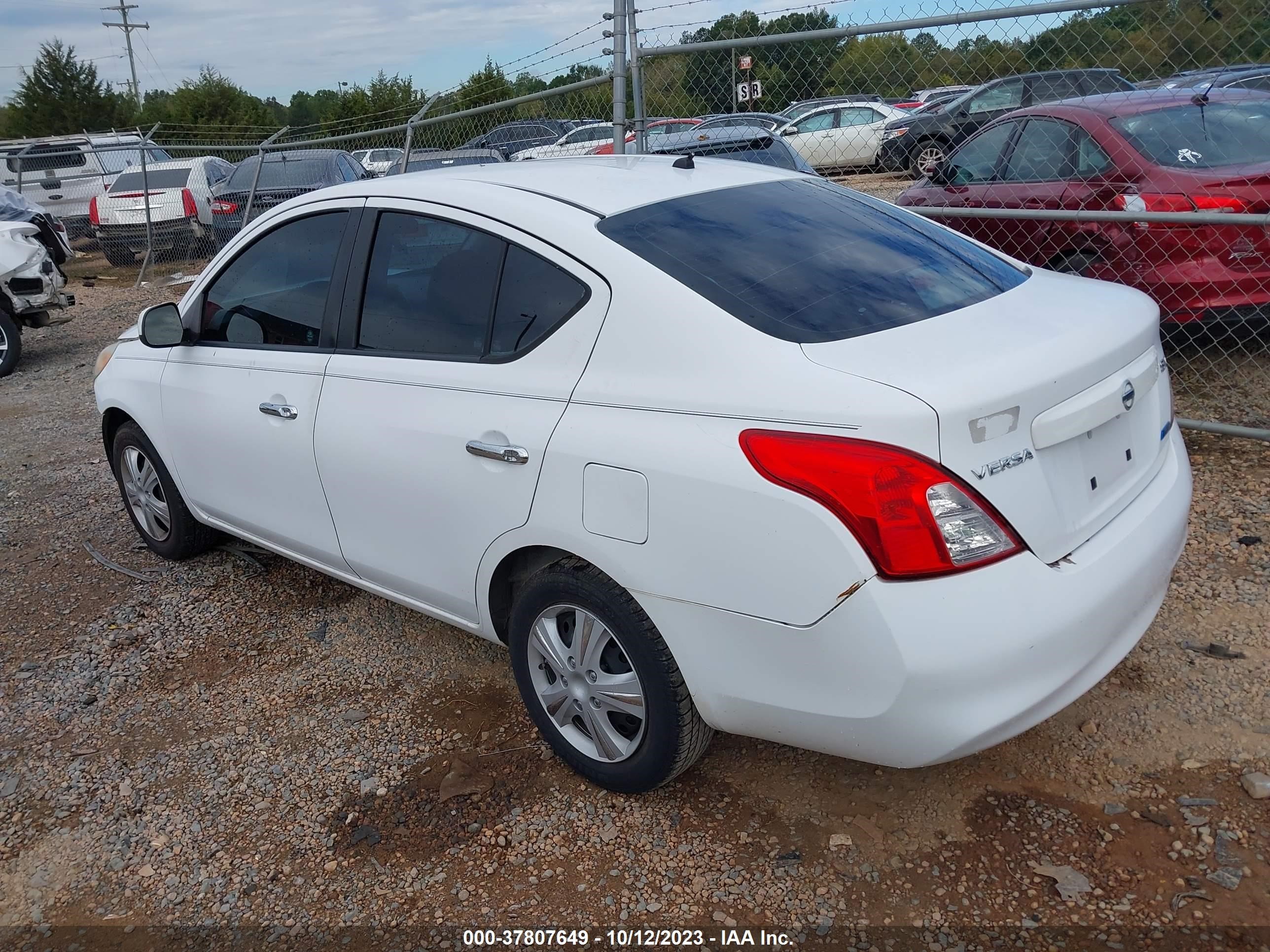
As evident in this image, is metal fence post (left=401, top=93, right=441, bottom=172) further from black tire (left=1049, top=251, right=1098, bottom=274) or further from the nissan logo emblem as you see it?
the nissan logo emblem

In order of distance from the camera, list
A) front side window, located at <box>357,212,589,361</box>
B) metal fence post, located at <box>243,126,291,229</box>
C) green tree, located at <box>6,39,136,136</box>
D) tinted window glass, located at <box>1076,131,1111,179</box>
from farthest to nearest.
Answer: green tree, located at <box>6,39,136,136</box>, metal fence post, located at <box>243,126,291,229</box>, tinted window glass, located at <box>1076,131,1111,179</box>, front side window, located at <box>357,212,589,361</box>

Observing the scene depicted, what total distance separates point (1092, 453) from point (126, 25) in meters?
72.7

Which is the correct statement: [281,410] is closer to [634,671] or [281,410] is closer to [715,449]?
[634,671]

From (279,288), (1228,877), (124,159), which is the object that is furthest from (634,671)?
(124,159)

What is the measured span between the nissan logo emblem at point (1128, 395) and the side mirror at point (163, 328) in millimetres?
3273

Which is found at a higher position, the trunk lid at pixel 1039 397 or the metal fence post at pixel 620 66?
the metal fence post at pixel 620 66

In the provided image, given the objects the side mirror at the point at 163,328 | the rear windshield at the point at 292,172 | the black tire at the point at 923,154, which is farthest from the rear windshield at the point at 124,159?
the side mirror at the point at 163,328

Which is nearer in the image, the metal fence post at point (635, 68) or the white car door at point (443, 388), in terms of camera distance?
the white car door at point (443, 388)

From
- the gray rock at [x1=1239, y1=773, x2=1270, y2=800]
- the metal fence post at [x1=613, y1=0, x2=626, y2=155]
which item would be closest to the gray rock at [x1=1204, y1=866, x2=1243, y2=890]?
the gray rock at [x1=1239, y1=773, x2=1270, y2=800]

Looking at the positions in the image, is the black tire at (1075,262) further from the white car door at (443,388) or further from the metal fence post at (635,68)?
the white car door at (443,388)

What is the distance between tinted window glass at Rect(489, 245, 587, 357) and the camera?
2.66m

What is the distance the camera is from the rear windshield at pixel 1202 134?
532 cm

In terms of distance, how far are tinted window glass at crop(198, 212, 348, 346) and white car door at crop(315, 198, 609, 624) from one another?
0.20 m

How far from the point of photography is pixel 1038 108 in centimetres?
625
